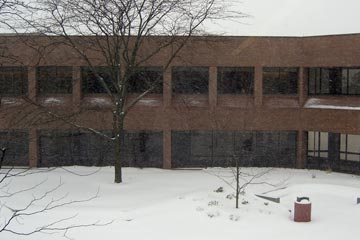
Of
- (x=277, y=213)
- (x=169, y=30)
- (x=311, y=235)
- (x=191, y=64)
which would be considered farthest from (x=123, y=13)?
(x=311, y=235)

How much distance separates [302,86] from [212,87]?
207 inches

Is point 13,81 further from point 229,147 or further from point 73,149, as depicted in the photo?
point 229,147

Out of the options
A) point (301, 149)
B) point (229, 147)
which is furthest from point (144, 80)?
point (301, 149)

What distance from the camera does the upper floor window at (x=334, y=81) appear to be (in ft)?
85.4

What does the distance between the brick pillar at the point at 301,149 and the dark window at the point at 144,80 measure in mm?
8722

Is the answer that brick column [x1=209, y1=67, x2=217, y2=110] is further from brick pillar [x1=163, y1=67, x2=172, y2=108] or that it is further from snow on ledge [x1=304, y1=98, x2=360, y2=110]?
snow on ledge [x1=304, y1=98, x2=360, y2=110]

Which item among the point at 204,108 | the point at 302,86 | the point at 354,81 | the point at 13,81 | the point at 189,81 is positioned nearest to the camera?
the point at 354,81

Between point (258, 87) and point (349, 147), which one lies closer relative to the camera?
point (349, 147)

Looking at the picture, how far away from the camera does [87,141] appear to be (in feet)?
92.3

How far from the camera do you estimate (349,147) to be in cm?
2681

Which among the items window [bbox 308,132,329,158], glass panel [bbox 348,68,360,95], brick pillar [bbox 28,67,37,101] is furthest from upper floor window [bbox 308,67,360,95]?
brick pillar [bbox 28,67,37,101]

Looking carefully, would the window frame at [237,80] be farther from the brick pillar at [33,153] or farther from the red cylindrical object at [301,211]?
the red cylindrical object at [301,211]

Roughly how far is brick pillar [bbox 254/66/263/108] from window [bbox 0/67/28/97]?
44.7ft

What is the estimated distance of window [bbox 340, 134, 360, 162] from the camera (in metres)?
26.5
